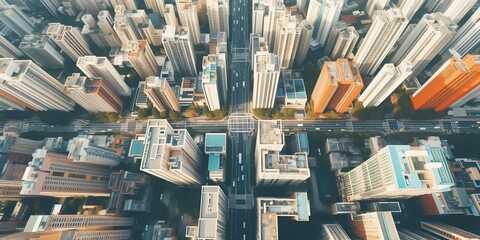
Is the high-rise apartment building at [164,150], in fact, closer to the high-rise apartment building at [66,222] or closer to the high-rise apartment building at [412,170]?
the high-rise apartment building at [66,222]

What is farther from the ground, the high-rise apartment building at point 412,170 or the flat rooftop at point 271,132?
Result: the flat rooftop at point 271,132

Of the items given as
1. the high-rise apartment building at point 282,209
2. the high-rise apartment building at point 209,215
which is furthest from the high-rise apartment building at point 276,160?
the high-rise apartment building at point 209,215

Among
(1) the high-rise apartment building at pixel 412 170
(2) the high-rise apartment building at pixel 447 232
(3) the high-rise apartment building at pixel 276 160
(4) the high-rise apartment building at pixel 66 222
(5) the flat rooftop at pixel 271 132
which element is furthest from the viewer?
(5) the flat rooftop at pixel 271 132

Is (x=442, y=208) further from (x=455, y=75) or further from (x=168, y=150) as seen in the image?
(x=168, y=150)

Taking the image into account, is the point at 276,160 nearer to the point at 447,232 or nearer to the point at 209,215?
the point at 209,215

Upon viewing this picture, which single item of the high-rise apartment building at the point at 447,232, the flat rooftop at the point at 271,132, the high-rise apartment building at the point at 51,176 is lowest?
the high-rise apartment building at the point at 447,232

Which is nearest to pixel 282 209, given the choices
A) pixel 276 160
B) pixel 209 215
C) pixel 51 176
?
pixel 276 160

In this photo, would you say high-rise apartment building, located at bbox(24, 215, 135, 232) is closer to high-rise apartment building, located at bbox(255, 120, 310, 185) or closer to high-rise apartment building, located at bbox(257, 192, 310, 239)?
high-rise apartment building, located at bbox(257, 192, 310, 239)

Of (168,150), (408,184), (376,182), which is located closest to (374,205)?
(376,182)
